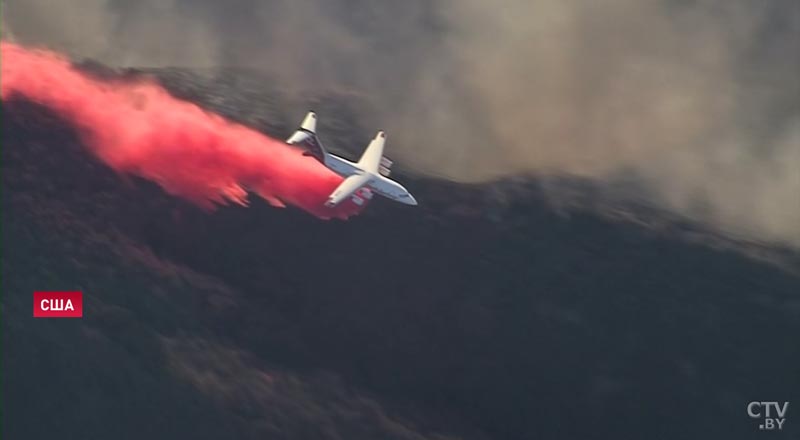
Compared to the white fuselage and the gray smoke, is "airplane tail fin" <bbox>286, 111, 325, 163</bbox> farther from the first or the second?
the gray smoke

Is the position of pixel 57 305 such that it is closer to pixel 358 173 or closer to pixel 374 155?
pixel 358 173

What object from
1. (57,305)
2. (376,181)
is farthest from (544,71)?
(57,305)

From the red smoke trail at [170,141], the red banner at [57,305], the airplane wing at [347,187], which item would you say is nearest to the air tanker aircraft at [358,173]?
the airplane wing at [347,187]

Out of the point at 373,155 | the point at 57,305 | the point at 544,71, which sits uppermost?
the point at 544,71

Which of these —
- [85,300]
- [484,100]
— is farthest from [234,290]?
[484,100]

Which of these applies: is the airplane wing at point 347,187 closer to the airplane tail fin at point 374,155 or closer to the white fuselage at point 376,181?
the white fuselage at point 376,181

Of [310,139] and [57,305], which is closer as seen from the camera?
[310,139]
